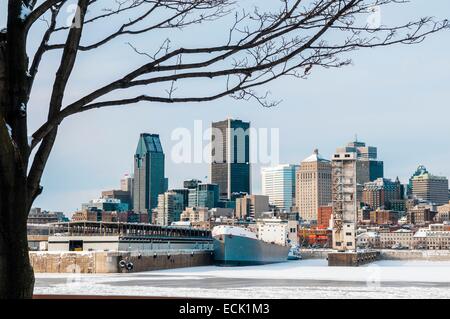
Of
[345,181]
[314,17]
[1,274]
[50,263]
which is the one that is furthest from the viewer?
[345,181]

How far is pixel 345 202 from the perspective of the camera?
321 ft

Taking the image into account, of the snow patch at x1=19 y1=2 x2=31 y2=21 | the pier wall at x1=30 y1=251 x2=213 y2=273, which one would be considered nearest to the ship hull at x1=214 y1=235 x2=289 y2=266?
the pier wall at x1=30 y1=251 x2=213 y2=273

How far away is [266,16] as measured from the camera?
7914 mm

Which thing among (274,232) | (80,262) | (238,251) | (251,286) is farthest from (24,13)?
(274,232)

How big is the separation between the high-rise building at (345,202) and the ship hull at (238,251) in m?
11.7

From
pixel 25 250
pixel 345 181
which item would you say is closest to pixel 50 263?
pixel 25 250

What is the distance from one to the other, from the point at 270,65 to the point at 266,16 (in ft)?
2.19

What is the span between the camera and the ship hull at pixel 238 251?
85.1 metres

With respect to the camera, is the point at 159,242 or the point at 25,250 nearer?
the point at 25,250

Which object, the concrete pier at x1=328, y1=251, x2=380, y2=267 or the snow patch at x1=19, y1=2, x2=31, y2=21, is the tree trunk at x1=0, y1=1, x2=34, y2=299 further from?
the concrete pier at x1=328, y1=251, x2=380, y2=267

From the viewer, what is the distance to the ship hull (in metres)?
85.1

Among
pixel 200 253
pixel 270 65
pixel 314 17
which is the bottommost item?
pixel 200 253
